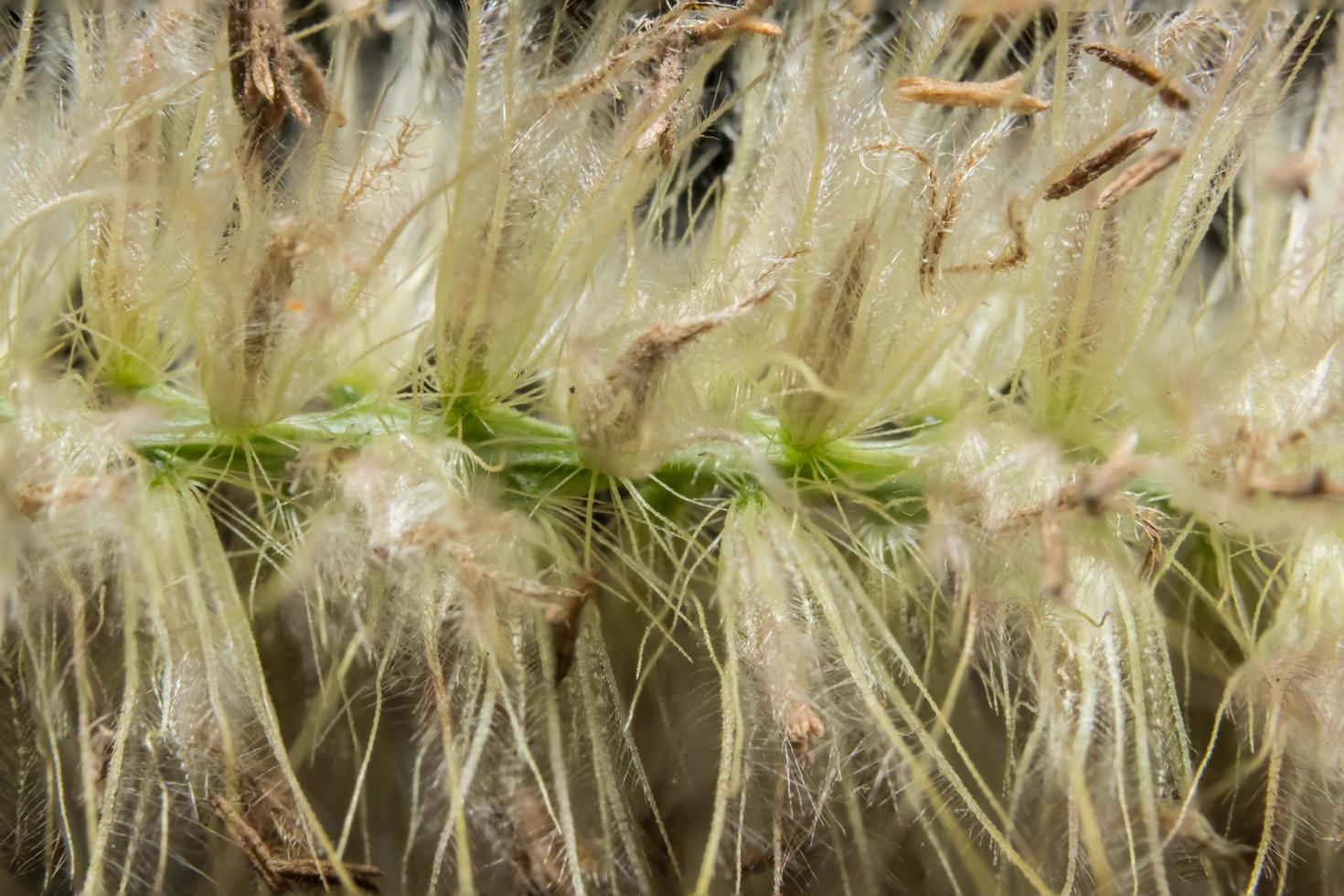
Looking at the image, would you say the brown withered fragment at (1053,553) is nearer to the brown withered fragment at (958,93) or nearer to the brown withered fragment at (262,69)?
the brown withered fragment at (958,93)

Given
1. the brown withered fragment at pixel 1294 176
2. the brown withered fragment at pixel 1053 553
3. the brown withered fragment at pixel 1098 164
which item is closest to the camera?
the brown withered fragment at pixel 1053 553

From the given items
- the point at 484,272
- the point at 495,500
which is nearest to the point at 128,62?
the point at 484,272

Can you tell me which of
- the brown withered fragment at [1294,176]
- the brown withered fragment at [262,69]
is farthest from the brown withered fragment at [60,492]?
the brown withered fragment at [1294,176]

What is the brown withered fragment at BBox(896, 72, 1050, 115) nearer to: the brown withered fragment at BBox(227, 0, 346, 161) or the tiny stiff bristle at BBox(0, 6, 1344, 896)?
the tiny stiff bristle at BBox(0, 6, 1344, 896)

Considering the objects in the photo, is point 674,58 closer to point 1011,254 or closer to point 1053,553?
point 1011,254

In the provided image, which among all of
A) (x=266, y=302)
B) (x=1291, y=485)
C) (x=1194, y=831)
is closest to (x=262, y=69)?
(x=266, y=302)

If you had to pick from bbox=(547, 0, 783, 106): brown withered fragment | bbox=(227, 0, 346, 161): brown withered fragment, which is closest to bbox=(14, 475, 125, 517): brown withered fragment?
bbox=(227, 0, 346, 161): brown withered fragment
